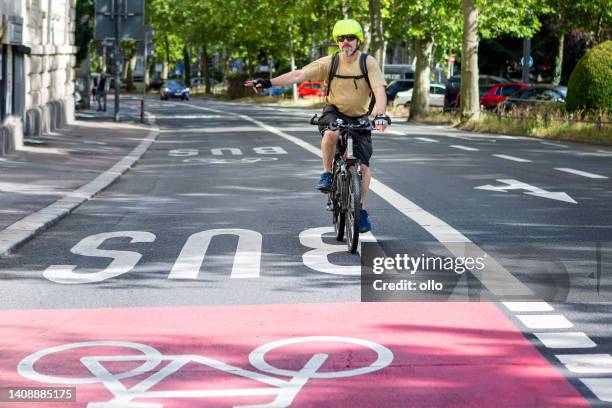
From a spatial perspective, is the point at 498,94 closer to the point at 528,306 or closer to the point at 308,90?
the point at 528,306

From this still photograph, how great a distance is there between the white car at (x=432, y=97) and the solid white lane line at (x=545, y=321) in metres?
52.2

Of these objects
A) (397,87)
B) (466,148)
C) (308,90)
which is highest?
(397,87)

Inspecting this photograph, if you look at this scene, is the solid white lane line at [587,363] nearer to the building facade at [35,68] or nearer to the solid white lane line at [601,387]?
the solid white lane line at [601,387]

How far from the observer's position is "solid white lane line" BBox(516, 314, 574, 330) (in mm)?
7043

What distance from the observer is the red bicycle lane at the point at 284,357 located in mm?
5586

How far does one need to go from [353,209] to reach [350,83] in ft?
3.85

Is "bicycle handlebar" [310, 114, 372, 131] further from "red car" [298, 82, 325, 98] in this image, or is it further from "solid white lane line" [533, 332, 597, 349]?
"red car" [298, 82, 325, 98]

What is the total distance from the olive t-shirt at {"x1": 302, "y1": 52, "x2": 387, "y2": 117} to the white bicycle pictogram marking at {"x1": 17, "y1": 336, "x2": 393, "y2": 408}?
405 centimetres

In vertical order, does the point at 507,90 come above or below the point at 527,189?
above

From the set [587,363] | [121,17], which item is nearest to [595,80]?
[121,17]

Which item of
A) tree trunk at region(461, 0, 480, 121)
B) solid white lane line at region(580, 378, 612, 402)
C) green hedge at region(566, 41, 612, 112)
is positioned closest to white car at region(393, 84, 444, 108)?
tree trunk at region(461, 0, 480, 121)

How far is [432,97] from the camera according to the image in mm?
60062

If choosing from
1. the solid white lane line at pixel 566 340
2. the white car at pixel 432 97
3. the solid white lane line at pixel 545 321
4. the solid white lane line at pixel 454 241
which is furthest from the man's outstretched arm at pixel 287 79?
the white car at pixel 432 97

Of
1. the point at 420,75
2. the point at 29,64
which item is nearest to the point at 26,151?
the point at 29,64
